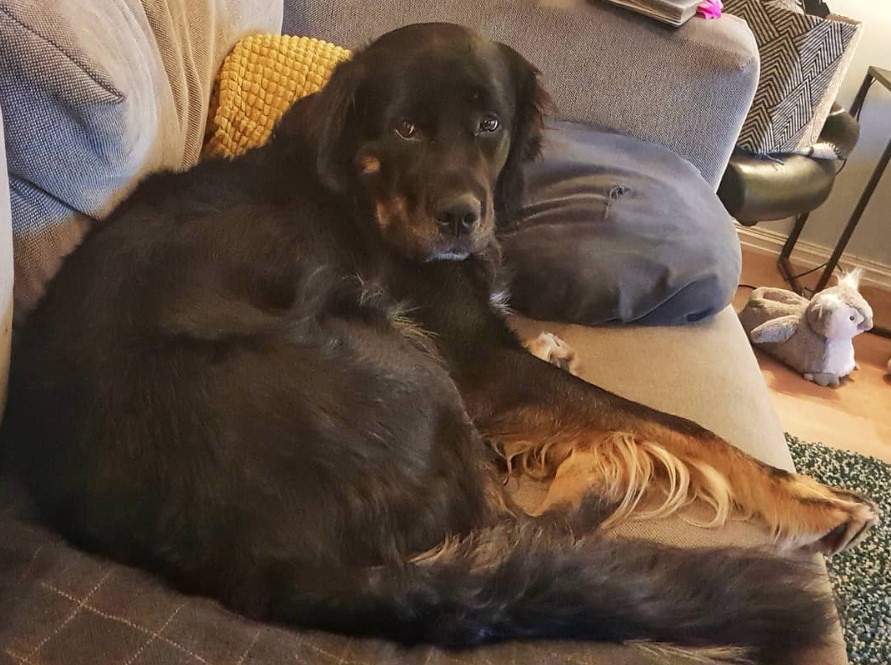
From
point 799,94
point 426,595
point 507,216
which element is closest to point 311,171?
point 507,216

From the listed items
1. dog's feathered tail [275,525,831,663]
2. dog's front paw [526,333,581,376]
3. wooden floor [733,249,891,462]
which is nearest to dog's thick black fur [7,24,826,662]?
dog's feathered tail [275,525,831,663]

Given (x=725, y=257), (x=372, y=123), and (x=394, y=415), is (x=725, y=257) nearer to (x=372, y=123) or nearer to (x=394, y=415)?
(x=372, y=123)

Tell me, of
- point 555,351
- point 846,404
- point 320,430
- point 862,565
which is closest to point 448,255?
point 555,351

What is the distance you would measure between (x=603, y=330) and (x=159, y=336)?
1.10 metres

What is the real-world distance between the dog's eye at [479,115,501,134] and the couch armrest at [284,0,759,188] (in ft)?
1.79

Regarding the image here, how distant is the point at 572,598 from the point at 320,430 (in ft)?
1.41

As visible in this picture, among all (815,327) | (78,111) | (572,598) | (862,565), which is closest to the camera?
(572,598)

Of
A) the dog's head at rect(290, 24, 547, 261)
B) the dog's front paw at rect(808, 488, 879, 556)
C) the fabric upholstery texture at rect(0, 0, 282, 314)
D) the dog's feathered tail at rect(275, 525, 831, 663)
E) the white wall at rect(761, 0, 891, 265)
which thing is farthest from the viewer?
the white wall at rect(761, 0, 891, 265)

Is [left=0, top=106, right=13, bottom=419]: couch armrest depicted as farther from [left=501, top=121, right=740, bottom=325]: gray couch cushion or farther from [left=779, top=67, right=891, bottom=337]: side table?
[left=779, top=67, right=891, bottom=337]: side table

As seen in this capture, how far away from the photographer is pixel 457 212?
1.65 metres

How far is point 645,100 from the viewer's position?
7.43 feet

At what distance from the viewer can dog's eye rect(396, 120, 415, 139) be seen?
1.72m

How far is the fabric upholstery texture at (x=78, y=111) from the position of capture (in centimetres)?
126

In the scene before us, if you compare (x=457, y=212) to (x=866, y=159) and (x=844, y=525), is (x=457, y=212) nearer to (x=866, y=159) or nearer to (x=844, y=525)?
A: (x=844, y=525)
